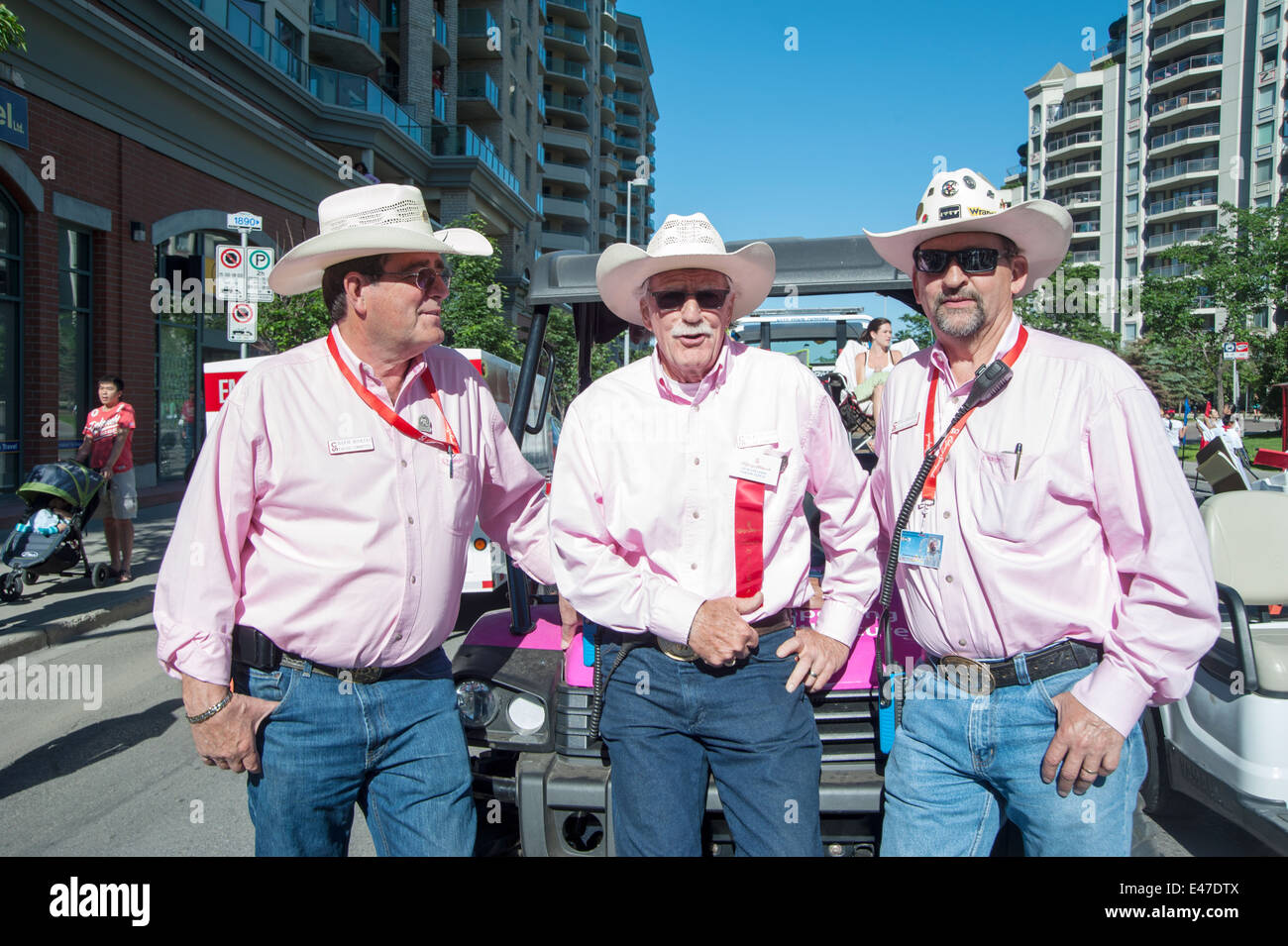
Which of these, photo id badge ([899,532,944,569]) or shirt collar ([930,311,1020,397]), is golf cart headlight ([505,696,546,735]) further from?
shirt collar ([930,311,1020,397])

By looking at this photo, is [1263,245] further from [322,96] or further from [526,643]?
[526,643]

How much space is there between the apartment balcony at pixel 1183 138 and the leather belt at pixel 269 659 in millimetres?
84369

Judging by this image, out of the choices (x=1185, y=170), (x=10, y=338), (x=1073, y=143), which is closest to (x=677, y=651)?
(x=10, y=338)

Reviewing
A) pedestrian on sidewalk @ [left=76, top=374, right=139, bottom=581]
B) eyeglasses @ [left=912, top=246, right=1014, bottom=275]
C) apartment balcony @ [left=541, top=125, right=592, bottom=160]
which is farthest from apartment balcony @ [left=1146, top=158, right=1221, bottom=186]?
eyeglasses @ [left=912, top=246, right=1014, bottom=275]

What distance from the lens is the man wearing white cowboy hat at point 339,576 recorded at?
238 centimetres

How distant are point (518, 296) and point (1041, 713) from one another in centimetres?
3981

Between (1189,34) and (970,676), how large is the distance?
87181 mm

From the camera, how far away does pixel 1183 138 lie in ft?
241

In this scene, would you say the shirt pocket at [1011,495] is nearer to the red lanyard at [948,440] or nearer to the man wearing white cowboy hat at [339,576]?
the red lanyard at [948,440]

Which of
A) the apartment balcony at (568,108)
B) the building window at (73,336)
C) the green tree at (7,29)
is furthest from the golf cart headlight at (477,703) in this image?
the apartment balcony at (568,108)

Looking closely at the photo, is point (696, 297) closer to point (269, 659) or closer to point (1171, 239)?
point (269, 659)

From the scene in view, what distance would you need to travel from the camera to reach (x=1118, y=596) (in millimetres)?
2336

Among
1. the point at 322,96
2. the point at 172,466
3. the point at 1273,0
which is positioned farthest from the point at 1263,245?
the point at 1273,0

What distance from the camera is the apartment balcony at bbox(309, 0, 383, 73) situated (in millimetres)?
26516
